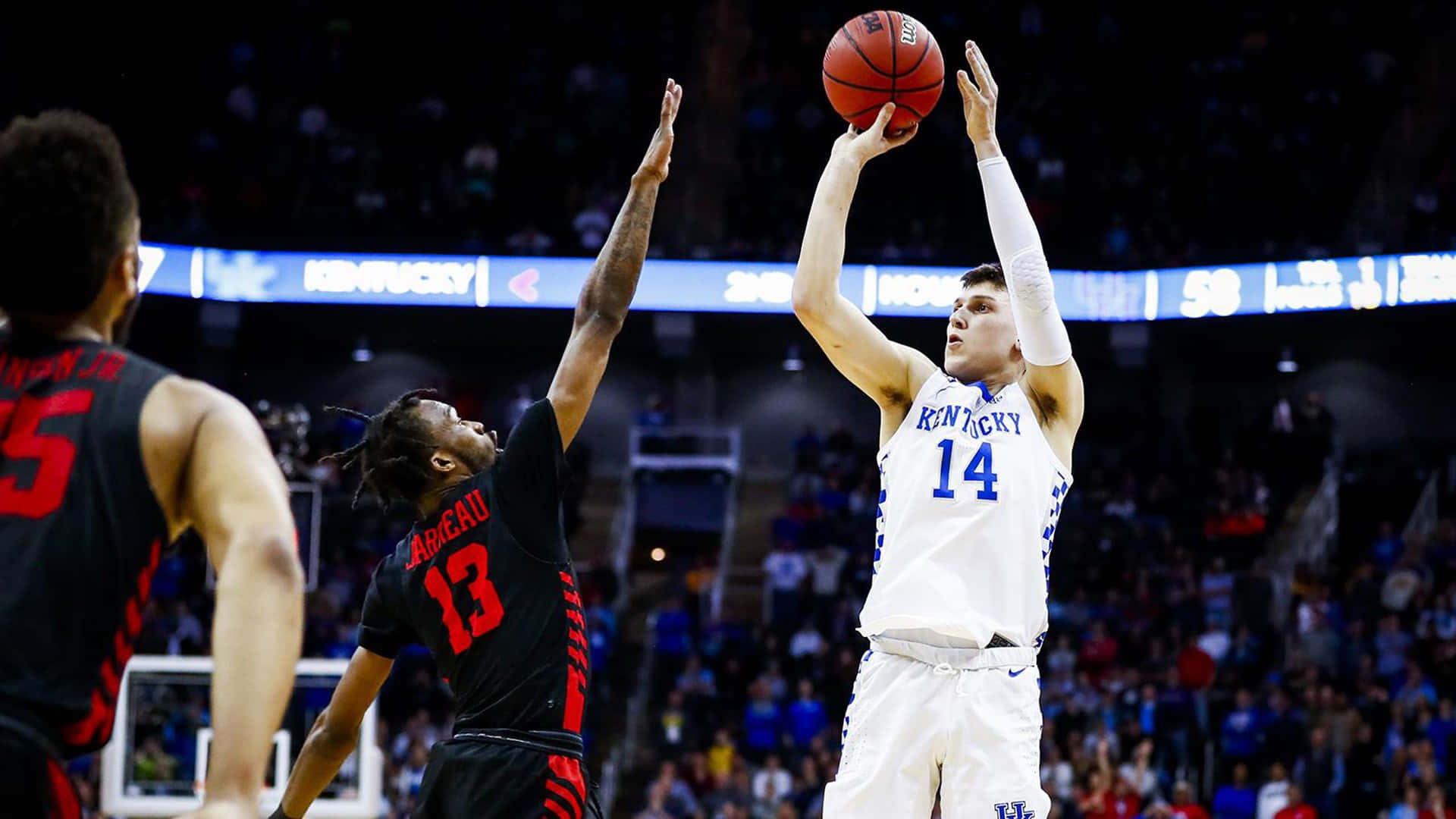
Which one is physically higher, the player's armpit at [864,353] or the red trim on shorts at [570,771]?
the player's armpit at [864,353]

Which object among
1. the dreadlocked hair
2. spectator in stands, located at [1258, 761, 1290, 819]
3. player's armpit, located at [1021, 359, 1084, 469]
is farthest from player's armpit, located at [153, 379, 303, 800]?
spectator in stands, located at [1258, 761, 1290, 819]

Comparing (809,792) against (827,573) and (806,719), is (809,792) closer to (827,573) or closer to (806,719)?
(806,719)

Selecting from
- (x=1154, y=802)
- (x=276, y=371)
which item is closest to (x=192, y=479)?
(x=1154, y=802)

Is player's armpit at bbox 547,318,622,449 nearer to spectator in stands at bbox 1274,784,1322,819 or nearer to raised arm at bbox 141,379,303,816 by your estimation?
raised arm at bbox 141,379,303,816

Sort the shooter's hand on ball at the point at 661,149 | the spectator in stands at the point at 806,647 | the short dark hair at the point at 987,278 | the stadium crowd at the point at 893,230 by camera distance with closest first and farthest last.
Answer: the shooter's hand on ball at the point at 661,149 < the short dark hair at the point at 987,278 < the stadium crowd at the point at 893,230 < the spectator in stands at the point at 806,647

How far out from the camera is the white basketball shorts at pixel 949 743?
4672 mm

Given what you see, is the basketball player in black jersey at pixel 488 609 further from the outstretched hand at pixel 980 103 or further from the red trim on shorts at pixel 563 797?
the outstretched hand at pixel 980 103

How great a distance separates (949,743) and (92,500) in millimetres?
2762

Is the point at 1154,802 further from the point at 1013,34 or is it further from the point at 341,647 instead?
the point at 1013,34

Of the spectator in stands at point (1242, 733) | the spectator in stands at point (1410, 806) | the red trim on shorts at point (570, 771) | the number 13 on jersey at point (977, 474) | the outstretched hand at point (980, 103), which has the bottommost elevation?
the spectator in stands at point (1410, 806)

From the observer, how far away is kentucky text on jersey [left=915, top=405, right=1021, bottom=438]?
5051 millimetres

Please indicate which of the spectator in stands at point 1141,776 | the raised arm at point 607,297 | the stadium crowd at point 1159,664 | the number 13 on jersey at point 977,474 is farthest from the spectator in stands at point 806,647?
the raised arm at point 607,297

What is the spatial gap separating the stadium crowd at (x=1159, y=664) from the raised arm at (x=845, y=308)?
10075 mm

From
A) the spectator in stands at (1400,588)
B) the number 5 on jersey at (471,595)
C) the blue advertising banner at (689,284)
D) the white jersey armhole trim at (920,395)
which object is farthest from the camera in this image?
the blue advertising banner at (689,284)
